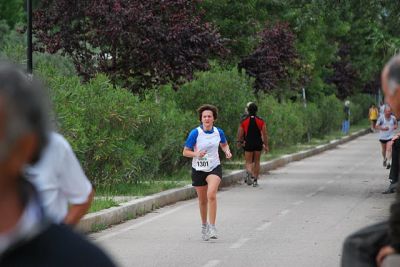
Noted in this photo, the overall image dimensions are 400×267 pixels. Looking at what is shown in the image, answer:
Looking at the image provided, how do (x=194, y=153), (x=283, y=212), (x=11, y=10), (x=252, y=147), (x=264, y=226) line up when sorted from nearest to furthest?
(x=194, y=153), (x=264, y=226), (x=283, y=212), (x=252, y=147), (x=11, y=10)

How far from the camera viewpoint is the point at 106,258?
2488 mm

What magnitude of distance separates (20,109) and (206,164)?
12.1m

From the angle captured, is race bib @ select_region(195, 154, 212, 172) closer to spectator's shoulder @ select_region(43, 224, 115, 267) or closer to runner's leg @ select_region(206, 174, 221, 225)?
runner's leg @ select_region(206, 174, 221, 225)

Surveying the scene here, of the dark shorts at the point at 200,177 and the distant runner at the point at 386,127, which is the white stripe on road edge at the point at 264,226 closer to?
the dark shorts at the point at 200,177

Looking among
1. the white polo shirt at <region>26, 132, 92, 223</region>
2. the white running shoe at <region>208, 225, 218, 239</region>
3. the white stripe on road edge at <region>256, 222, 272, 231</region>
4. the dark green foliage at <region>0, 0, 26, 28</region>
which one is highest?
the dark green foliage at <region>0, 0, 26, 28</region>

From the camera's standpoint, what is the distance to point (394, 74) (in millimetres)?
3488

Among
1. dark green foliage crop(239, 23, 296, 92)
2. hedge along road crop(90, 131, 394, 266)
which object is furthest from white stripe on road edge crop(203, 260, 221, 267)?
dark green foliage crop(239, 23, 296, 92)

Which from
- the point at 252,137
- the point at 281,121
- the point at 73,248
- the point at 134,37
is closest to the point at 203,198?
the point at 252,137

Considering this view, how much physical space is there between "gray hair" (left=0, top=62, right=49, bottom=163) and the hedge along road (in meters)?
5.77

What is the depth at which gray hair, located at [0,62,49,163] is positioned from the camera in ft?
7.61

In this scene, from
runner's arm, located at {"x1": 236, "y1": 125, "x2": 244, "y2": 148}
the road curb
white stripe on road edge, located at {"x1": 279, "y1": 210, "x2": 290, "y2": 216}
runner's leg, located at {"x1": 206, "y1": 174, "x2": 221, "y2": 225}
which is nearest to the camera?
runner's leg, located at {"x1": 206, "y1": 174, "x2": 221, "y2": 225}

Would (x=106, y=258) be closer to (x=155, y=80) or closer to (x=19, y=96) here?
(x=19, y=96)

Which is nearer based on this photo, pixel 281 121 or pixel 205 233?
pixel 205 233

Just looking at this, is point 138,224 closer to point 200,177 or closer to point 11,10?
point 200,177
